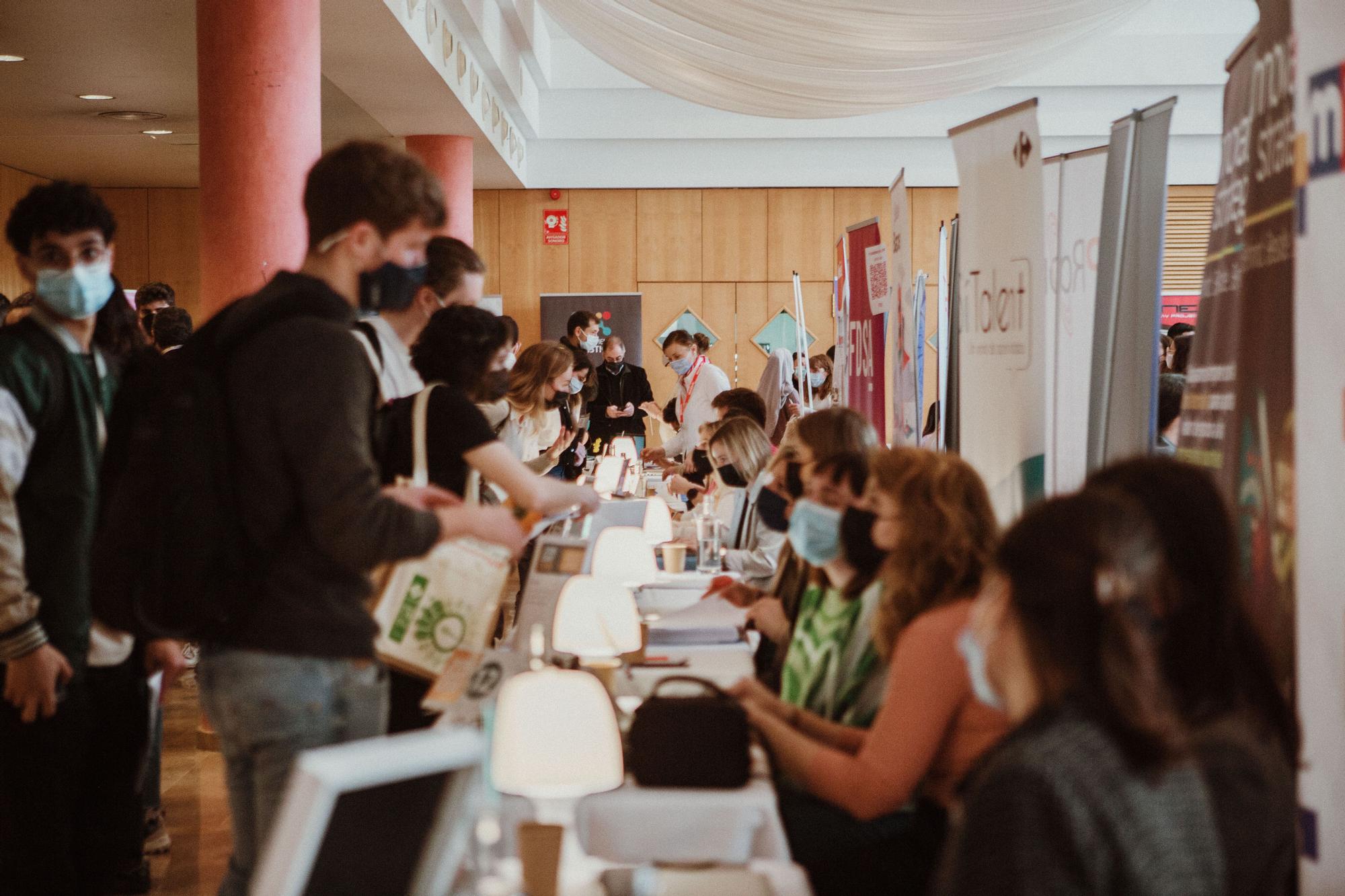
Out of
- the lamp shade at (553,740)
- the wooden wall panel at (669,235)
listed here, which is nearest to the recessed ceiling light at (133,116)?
the wooden wall panel at (669,235)

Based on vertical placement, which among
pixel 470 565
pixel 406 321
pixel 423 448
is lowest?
pixel 470 565

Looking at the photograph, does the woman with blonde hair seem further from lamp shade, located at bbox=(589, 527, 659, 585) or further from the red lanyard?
the red lanyard

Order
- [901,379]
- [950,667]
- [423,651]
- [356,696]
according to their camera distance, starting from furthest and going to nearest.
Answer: [901,379], [423,651], [950,667], [356,696]

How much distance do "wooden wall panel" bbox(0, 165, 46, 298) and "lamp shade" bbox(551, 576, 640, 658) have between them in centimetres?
1046

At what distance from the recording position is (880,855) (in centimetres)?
224

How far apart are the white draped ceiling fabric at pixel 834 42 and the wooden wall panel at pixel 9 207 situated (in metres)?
6.79

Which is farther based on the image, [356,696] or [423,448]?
[423,448]

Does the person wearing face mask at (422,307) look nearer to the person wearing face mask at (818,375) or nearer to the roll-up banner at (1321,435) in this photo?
the roll-up banner at (1321,435)

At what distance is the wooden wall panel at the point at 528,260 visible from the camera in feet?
48.5

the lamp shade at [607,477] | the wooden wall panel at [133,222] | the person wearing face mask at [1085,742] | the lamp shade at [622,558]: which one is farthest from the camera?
the wooden wall panel at [133,222]

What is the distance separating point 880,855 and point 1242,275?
3.85 feet

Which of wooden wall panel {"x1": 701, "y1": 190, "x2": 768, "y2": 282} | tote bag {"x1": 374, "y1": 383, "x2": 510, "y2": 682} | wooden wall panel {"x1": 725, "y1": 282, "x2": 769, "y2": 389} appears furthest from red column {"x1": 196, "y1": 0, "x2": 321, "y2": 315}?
wooden wall panel {"x1": 725, "y1": 282, "x2": 769, "y2": 389}

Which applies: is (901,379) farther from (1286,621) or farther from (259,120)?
(1286,621)

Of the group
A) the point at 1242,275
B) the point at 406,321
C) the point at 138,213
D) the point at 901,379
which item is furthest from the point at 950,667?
the point at 138,213
